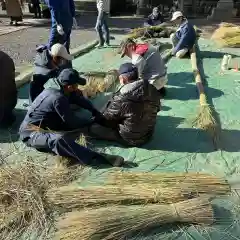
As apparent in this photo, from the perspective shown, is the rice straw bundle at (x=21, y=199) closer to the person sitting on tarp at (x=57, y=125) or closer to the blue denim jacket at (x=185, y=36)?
the person sitting on tarp at (x=57, y=125)

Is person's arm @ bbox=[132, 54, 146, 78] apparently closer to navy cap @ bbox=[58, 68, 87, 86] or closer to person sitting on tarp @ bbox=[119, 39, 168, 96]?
person sitting on tarp @ bbox=[119, 39, 168, 96]

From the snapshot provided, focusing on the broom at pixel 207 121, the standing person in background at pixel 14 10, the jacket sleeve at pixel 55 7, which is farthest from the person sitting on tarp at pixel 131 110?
the standing person in background at pixel 14 10

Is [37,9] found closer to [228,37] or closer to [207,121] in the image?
[228,37]

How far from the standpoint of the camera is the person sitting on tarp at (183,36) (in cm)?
770

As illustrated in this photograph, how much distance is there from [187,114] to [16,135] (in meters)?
2.20

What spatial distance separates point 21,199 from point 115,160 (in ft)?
3.42

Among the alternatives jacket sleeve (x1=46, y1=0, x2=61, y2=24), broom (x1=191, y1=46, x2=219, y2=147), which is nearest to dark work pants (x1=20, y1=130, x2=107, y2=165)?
broom (x1=191, y1=46, x2=219, y2=147)

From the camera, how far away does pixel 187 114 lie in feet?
16.5

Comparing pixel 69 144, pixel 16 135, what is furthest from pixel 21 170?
pixel 16 135

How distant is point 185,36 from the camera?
305 inches

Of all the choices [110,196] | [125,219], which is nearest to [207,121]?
[110,196]

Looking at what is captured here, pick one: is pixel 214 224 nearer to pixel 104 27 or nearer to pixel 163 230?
pixel 163 230

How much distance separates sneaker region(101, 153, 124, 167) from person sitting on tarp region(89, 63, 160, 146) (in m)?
0.39

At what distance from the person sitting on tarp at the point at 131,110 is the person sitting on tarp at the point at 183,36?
4.05 meters
